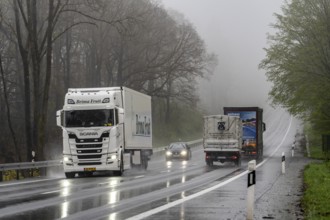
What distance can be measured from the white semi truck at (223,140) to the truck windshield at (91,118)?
12585 mm

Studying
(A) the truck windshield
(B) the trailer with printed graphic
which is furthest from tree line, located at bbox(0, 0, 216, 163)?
(A) the truck windshield

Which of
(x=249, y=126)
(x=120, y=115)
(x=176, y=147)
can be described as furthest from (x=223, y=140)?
(x=120, y=115)

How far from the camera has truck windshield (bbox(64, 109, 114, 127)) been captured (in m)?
24.7

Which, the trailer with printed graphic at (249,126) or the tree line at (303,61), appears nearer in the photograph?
the tree line at (303,61)

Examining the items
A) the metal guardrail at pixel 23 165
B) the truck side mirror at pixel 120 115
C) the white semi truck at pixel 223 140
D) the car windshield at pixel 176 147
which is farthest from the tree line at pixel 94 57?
the truck side mirror at pixel 120 115

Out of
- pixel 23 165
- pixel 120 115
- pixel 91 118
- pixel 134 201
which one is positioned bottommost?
pixel 134 201

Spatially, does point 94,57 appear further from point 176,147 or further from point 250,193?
point 250,193

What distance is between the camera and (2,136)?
1860 inches

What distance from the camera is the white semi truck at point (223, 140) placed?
35688mm

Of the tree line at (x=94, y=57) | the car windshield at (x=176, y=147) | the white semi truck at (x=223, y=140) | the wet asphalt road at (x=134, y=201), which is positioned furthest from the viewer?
the tree line at (x=94, y=57)

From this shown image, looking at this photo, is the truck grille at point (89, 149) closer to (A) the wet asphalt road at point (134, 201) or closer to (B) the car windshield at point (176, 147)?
(A) the wet asphalt road at point (134, 201)

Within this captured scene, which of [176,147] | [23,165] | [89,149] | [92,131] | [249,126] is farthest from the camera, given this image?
[176,147]

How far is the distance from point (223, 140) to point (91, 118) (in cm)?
1331

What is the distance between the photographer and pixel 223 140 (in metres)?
36.1
